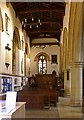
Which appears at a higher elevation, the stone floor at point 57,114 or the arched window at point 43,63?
the arched window at point 43,63

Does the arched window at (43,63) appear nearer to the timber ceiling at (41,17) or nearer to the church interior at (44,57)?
the church interior at (44,57)

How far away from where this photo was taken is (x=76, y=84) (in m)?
11.7

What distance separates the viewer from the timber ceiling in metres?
16.8

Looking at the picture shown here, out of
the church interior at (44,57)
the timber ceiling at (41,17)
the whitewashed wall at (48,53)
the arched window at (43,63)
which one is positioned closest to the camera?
the church interior at (44,57)

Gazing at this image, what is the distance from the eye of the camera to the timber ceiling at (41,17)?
55.3ft

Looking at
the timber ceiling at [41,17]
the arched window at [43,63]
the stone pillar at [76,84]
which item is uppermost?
the timber ceiling at [41,17]

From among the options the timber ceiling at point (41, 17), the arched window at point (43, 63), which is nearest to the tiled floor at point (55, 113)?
the timber ceiling at point (41, 17)

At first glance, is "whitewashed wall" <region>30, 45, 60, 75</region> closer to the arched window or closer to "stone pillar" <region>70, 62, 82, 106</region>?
the arched window

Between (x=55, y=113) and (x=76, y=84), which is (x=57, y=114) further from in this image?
(x=76, y=84)

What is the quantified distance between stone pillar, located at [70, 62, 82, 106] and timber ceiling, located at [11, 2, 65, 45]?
18.3 feet

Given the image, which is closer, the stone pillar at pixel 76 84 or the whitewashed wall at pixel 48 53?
the stone pillar at pixel 76 84

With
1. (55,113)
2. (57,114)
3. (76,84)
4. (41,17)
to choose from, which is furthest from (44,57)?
(57,114)

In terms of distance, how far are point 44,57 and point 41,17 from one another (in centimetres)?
857

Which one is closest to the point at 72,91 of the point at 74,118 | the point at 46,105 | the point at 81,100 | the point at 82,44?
the point at 81,100
